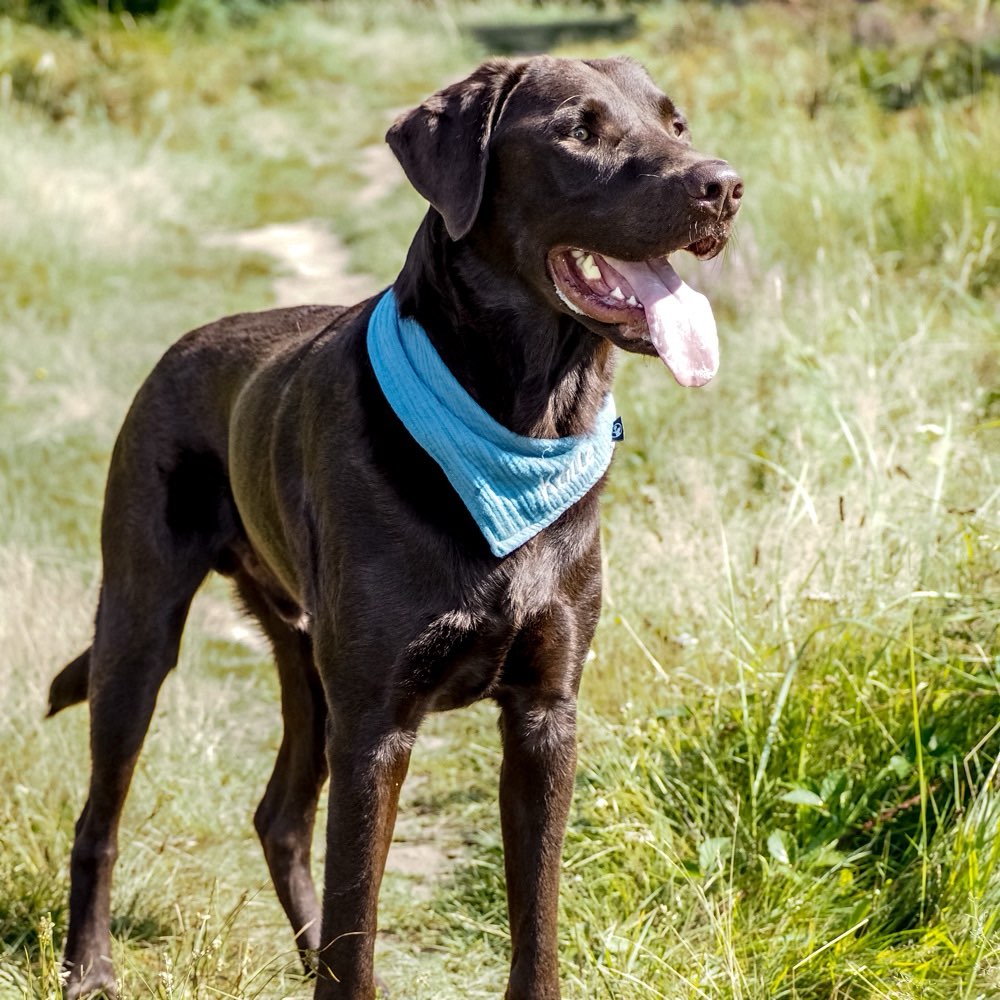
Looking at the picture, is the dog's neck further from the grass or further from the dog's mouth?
the grass

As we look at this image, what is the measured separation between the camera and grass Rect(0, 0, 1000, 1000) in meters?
2.90

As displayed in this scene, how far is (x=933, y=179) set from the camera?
660 centimetres

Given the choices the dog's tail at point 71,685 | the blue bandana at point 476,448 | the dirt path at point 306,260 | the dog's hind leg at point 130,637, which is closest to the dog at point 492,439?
the blue bandana at point 476,448

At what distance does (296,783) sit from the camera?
3.33 metres

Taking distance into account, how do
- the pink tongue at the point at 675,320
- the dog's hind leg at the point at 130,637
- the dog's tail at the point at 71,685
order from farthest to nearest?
the dog's tail at the point at 71,685
the dog's hind leg at the point at 130,637
the pink tongue at the point at 675,320

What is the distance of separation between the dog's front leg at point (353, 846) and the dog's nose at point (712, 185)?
3.58 feet

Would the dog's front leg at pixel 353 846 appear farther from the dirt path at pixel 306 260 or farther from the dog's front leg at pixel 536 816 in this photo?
the dirt path at pixel 306 260

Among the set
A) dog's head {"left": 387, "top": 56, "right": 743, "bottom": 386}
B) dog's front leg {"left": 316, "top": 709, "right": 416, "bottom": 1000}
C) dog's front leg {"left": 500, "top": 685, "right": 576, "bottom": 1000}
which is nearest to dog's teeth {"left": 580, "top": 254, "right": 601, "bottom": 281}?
dog's head {"left": 387, "top": 56, "right": 743, "bottom": 386}

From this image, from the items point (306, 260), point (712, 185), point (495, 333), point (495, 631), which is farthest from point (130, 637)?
point (306, 260)

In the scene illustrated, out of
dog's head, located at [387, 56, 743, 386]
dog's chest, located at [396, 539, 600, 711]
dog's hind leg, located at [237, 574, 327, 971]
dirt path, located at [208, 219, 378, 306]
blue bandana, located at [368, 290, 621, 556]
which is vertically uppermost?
dog's head, located at [387, 56, 743, 386]

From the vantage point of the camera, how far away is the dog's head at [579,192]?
253 centimetres

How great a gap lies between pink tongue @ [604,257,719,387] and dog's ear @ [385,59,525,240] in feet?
0.98

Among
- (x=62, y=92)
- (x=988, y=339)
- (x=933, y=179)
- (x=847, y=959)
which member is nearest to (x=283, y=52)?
(x=62, y=92)

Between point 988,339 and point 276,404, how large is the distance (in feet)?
10.9
